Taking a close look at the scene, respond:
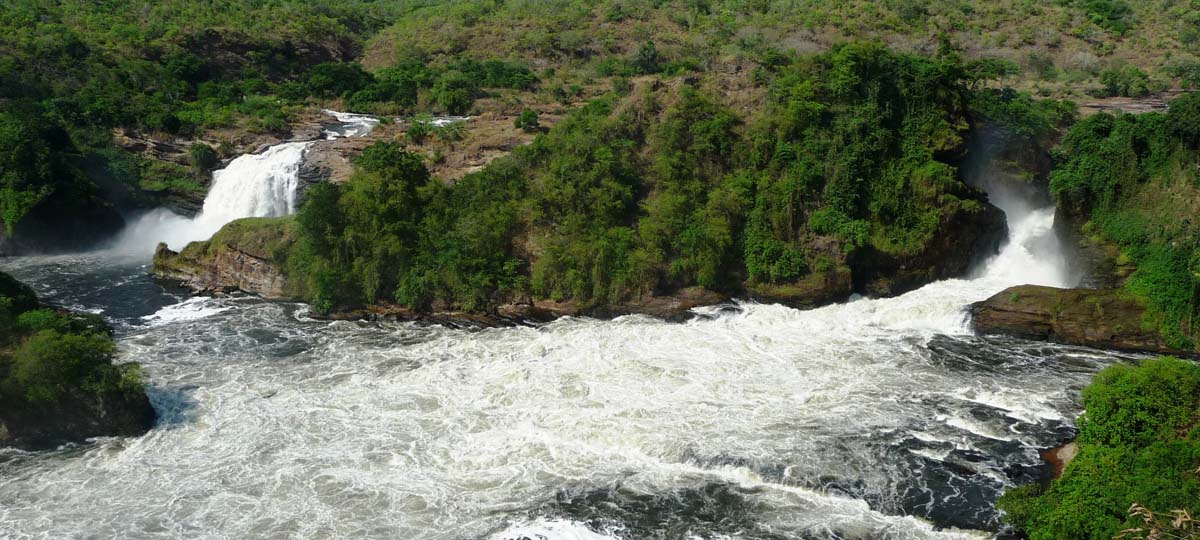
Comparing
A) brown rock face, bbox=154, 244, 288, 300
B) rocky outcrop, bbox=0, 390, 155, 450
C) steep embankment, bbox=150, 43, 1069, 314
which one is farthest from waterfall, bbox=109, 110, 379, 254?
rocky outcrop, bbox=0, 390, 155, 450

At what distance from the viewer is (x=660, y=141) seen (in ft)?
116

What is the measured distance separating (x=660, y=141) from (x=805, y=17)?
126 feet

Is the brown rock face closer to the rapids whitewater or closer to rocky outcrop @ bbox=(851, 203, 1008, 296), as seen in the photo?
the rapids whitewater

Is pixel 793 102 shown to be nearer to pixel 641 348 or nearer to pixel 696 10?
pixel 641 348

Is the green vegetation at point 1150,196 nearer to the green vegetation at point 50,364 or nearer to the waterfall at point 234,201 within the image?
the green vegetation at point 50,364

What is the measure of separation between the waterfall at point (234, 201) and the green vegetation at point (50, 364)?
1628cm

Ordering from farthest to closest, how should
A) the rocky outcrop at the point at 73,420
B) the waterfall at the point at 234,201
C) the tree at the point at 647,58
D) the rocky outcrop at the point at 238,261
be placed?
the tree at the point at 647,58, the waterfall at the point at 234,201, the rocky outcrop at the point at 238,261, the rocky outcrop at the point at 73,420

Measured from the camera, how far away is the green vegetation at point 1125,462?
53.8ft

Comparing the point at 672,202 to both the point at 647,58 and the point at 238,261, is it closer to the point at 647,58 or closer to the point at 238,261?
the point at 238,261

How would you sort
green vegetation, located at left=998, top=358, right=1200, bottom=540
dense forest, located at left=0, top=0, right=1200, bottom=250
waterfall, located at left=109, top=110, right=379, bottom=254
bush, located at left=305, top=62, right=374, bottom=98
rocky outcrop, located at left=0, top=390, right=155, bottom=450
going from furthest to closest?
bush, located at left=305, top=62, right=374, bottom=98 < dense forest, located at left=0, top=0, right=1200, bottom=250 < waterfall, located at left=109, top=110, right=379, bottom=254 < rocky outcrop, located at left=0, top=390, right=155, bottom=450 < green vegetation, located at left=998, top=358, right=1200, bottom=540

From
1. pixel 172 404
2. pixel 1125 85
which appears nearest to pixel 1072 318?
pixel 172 404

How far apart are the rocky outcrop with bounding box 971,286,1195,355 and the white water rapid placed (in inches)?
29.9

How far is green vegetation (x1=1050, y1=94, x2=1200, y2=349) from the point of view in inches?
1108

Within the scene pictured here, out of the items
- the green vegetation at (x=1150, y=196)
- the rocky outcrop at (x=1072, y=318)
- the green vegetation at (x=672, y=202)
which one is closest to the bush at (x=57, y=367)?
the green vegetation at (x=672, y=202)
